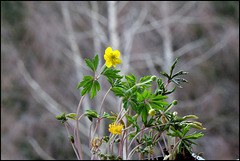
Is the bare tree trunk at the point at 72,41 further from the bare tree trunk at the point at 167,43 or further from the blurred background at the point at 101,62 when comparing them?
the bare tree trunk at the point at 167,43

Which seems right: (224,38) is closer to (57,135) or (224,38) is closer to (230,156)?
(230,156)

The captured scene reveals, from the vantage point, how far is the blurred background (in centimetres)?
349

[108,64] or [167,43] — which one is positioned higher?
[167,43]

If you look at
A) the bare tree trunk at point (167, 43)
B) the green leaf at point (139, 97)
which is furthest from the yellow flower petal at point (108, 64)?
the bare tree trunk at point (167, 43)

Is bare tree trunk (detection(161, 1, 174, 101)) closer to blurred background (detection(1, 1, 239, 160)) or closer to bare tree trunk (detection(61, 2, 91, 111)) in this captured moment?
blurred background (detection(1, 1, 239, 160))

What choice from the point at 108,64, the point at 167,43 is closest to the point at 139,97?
the point at 108,64

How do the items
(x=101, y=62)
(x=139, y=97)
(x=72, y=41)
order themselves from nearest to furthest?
(x=139, y=97) → (x=72, y=41) → (x=101, y=62)

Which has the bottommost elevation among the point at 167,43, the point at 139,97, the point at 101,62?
the point at 139,97

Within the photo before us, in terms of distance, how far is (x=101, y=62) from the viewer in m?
3.56

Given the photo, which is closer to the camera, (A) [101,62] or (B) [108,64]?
(B) [108,64]

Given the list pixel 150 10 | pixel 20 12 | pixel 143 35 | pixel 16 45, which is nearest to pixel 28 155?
pixel 16 45

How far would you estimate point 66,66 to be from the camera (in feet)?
12.4

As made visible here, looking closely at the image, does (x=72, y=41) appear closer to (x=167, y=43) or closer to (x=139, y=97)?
(x=167, y=43)

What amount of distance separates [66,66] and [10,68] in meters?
0.81
